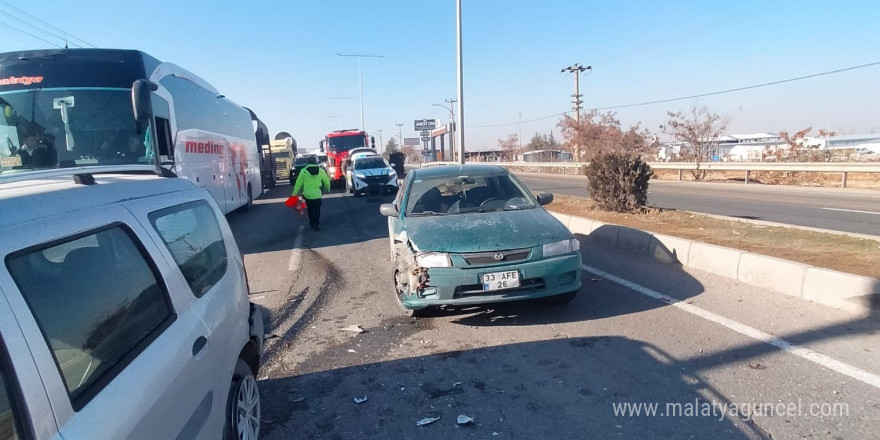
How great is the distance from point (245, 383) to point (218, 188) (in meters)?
12.0

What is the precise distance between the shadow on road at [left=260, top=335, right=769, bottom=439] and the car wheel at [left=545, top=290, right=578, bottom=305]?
2.40ft

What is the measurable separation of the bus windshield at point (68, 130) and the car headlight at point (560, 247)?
6.85m

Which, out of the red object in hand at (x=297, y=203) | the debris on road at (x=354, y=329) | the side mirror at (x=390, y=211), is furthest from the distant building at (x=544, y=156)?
the debris on road at (x=354, y=329)

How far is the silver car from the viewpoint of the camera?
153 centimetres

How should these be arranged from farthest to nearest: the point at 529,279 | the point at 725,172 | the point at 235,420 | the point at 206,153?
the point at 725,172, the point at 206,153, the point at 529,279, the point at 235,420

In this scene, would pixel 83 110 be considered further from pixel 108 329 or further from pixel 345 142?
pixel 345 142

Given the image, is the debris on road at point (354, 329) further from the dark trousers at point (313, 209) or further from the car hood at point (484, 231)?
the dark trousers at point (313, 209)

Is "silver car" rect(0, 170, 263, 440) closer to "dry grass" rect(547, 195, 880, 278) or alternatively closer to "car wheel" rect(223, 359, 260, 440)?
"car wheel" rect(223, 359, 260, 440)

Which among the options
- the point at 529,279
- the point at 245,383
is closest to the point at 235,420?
the point at 245,383

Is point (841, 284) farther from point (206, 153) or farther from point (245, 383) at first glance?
point (206, 153)

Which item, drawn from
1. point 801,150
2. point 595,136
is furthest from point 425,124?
point 801,150

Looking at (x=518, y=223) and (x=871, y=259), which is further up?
(x=518, y=223)

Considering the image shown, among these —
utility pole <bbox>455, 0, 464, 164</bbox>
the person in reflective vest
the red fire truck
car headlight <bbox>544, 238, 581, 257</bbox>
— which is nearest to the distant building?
the red fire truck

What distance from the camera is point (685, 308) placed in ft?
17.8
